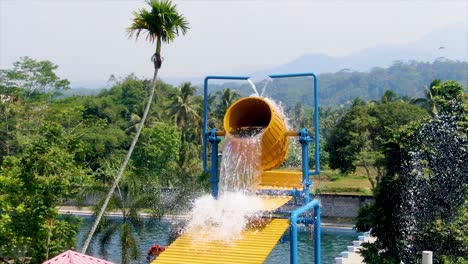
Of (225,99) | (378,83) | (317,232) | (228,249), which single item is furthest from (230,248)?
(378,83)

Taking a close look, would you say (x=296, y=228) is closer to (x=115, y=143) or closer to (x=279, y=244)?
(x=279, y=244)

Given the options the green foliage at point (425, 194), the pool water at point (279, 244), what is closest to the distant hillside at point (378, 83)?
the pool water at point (279, 244)

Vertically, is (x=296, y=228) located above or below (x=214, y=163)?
below

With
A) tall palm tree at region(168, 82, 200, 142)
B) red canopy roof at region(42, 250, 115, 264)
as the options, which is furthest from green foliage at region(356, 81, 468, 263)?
tall palm tree at region(168, 82, 200, 142)

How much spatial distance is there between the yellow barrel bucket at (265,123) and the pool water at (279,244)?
5.69m

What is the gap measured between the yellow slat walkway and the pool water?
21.4ft

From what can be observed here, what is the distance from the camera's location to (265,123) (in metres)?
13.8

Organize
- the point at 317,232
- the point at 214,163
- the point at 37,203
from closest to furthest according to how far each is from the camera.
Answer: the point at 317,232 → the point at 214,163 → the point at 37,203

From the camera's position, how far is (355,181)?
39812 mm

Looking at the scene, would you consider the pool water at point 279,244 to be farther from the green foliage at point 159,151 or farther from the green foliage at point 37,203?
the green foliage at point 159,151

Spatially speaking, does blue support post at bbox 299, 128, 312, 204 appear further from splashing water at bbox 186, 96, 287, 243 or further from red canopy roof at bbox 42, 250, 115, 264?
red canopy roof at bbox 42, 250, 115, 264

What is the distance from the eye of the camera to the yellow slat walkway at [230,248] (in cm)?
1123

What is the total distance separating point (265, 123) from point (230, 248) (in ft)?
10.1

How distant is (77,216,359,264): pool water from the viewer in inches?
796
